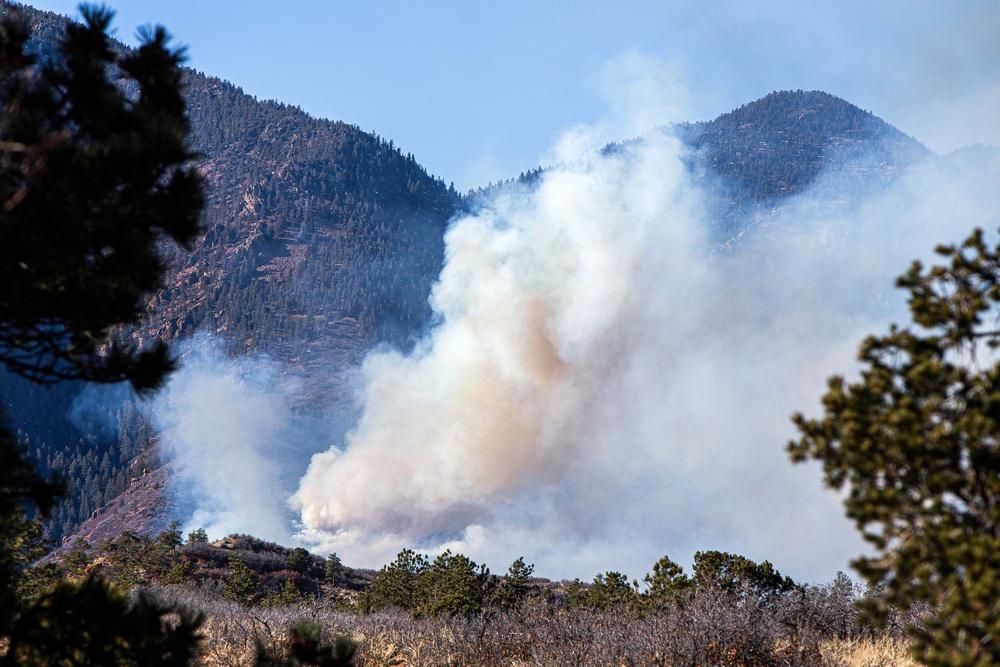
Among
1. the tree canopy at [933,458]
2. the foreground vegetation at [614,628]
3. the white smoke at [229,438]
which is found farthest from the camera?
the white smoke at [229,438]

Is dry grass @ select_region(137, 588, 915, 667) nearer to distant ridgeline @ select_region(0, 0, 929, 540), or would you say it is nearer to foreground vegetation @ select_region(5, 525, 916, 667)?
foreground vegetation @ select_region(5, 525, 916, 667)

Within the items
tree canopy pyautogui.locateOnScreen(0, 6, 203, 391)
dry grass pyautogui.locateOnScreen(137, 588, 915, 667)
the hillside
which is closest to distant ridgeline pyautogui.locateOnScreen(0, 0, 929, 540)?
the hillside

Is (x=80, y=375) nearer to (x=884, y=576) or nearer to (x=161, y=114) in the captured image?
(x=161, y=114)

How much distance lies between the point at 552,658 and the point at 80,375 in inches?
436

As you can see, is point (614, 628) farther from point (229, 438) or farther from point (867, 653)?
point (229, 438)

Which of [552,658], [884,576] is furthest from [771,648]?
[884,576]

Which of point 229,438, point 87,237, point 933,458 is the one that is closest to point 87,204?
point 87,237

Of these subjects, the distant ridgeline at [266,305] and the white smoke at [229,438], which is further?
the distant ridgeline at [266,305]

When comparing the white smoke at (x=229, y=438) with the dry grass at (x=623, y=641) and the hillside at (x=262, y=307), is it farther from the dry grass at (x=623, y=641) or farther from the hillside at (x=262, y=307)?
the dry grass at (x=623, y=641)

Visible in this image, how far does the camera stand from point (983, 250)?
5457 mm

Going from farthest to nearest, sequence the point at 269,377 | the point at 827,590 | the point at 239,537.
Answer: the point at 269,377 → the point at 239,537 → the point at 827,590

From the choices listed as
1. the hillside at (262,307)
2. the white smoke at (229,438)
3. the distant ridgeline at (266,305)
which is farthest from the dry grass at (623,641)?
the hillside at (262,307)

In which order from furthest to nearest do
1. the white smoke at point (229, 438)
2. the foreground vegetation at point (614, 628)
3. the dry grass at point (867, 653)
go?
the white smoke at point (229, 438) → the foreground vegetation at point (614, 628) → the dry grass at point (867, 653)

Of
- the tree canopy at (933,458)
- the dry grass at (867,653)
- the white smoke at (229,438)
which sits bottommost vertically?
the tree canopy at (933,458)
